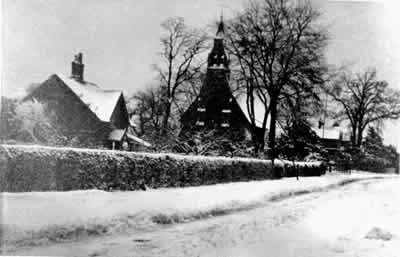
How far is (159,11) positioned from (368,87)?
5.70 metres

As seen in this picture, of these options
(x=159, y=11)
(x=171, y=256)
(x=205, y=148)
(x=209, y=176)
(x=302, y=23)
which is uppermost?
(x=302, y=23)

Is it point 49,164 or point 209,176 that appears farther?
point 209,176

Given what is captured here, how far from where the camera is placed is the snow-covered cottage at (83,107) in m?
9.80

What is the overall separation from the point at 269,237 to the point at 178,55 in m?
5.27

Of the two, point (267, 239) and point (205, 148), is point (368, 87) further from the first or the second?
point (205, 148)

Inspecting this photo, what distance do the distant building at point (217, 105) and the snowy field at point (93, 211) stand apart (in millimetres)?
2892

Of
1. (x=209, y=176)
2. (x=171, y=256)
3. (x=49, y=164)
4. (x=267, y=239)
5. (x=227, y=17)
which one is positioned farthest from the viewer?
(x=209, y=176)

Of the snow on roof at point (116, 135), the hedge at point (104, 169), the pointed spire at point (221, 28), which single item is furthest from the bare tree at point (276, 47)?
the snow on roof at point (116, 135)

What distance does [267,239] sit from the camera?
7652 millimetres

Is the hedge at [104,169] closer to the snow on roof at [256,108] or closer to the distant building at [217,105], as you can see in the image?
the distant building at [217,105]

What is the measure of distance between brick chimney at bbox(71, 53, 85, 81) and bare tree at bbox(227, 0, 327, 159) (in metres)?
4.33

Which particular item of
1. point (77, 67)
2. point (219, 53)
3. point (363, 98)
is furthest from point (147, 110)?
point (363, 98)

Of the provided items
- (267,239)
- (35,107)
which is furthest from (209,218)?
(35,107)

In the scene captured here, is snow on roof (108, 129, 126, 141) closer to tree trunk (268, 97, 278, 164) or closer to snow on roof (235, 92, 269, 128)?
snow on roof (235, 92, 269, 128)
